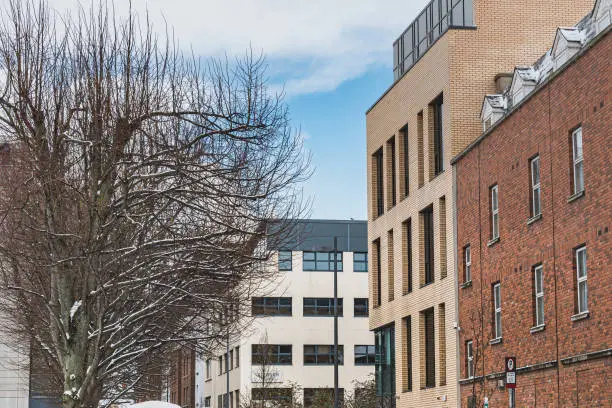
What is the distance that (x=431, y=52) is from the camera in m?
42.0

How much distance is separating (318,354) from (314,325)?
2.20 metres

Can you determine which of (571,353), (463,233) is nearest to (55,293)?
(571,353)

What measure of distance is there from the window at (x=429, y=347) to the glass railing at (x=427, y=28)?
30.2 feet

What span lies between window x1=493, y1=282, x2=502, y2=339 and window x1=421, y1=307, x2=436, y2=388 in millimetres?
7325

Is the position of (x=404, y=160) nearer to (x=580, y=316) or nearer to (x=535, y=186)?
(x=535, y=186)

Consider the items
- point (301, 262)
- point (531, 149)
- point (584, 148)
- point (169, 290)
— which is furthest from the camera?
point (301, 262)

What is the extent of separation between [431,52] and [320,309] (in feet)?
174

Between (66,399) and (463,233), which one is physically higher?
(463,233)

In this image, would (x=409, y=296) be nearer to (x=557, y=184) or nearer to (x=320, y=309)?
(x=557, y=184)

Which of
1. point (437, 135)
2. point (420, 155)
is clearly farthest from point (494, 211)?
point (420, 155)

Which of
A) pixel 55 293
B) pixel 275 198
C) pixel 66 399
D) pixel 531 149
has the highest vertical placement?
pixel 531 149

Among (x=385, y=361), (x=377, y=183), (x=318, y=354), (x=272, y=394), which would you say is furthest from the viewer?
(x=318, y=354)

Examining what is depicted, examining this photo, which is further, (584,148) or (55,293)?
(584,148)

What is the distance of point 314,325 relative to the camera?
92.6 m
